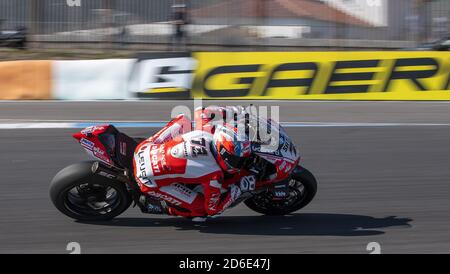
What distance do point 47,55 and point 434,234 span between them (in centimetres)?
1194

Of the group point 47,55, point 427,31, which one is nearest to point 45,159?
point 47,55

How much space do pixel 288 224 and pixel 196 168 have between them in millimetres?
1106

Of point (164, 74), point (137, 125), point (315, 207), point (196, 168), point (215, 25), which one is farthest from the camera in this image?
point (215, 25)

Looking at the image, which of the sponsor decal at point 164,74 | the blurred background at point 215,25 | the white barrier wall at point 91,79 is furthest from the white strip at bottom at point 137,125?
the blurred background at point 215,25

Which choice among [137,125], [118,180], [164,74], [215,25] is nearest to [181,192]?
[118,180]

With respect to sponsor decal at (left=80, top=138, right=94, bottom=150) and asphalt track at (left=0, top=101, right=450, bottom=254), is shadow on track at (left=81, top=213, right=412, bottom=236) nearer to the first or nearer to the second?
asphalt track at (left=0, top=101, right=450, bottom=254)

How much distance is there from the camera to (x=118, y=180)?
648cm

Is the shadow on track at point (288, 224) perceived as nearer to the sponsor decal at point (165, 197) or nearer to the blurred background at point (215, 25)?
the sponsor decal at point (165, 197)

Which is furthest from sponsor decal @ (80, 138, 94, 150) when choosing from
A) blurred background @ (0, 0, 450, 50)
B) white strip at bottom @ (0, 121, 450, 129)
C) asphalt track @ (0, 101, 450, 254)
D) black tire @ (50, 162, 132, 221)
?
blurred background @ (0, 0, 450, 50)

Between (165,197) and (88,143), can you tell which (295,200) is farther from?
(88,143)

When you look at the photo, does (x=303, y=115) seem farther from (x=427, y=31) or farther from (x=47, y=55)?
(x=47, y=55)

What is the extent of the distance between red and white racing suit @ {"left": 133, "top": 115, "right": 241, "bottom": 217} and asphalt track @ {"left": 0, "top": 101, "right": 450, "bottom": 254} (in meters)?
0.30
